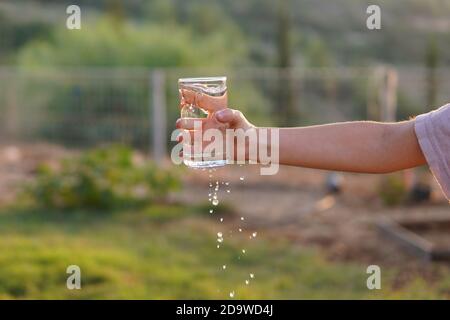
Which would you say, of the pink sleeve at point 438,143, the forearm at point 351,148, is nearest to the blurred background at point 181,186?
the forearm at point 351,148

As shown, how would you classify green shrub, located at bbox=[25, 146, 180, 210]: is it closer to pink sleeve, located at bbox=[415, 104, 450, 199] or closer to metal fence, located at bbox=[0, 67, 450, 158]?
metal fence, located at bbox=[0, 67, 450, 158]

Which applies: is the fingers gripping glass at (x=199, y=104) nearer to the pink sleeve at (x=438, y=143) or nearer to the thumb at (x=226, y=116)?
the thumb at (x=226, y=116)

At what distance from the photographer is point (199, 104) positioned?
10.2 feet

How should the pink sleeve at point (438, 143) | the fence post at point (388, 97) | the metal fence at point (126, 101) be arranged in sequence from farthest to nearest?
1. the metal fence at point (126, 101)
2. the fence post at point (388, 97)
3. the pink sleeve at point (438, 143)

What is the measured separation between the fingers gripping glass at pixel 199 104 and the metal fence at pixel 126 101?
766cm

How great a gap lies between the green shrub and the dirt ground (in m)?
0.37

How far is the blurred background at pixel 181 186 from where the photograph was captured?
20.4 feet

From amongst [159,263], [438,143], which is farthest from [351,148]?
[159,263]

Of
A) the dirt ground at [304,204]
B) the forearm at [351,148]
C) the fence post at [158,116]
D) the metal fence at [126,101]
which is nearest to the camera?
the forearm at [351,148]

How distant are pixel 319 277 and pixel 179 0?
594 inches

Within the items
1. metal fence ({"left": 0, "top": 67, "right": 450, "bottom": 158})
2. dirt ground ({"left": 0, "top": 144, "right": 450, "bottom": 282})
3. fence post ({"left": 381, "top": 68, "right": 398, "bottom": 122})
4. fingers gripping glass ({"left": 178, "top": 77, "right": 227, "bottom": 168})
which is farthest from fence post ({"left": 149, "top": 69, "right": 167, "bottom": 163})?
fingers gripping glass ({"left": 178, "top": 77, "right": 227, "bottom": 168})

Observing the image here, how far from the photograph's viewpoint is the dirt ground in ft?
24.0

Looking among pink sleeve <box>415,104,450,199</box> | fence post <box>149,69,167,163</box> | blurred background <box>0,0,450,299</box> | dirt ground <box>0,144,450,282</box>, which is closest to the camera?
pink sleeve <box>415,104,450,199</box>
